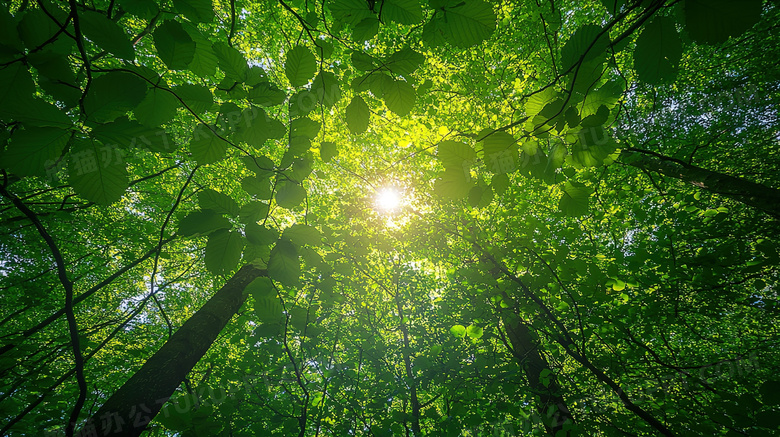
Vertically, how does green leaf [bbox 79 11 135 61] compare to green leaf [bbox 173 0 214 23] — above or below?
below

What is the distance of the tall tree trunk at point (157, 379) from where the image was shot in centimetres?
184

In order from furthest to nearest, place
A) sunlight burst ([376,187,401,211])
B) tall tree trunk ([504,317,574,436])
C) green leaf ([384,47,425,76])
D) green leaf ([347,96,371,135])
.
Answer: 1. sunlight burst ([376,187,401,211])
2. tall tree trunk ([504,317,574,436])
3. green leaf ([347,96,371,135])
4. green leaf ([384,47,425,76])

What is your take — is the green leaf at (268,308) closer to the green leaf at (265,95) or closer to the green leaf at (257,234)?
the green leaf at (257,234)

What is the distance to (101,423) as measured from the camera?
5.89 ft

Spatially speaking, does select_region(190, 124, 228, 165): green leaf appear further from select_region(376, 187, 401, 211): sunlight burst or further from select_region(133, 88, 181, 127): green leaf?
select_region(376, 187, 401, 211): sunlight burst

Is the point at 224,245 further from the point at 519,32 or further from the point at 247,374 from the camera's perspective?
the point at 519,32

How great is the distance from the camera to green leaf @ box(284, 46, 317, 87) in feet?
3.11

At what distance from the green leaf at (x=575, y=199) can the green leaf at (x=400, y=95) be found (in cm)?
74

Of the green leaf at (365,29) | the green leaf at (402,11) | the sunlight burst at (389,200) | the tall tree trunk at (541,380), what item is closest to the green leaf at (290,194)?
the green leaf at (365,29)

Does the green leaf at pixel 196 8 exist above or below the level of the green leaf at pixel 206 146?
above

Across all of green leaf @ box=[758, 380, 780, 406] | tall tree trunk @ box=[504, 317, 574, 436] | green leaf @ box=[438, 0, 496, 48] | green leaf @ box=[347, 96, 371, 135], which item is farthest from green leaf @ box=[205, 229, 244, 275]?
green leaf @ box=[758, 380, 780, 406]

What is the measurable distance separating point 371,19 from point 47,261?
12568 mm

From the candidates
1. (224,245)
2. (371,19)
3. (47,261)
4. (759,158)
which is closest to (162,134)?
(224,245)

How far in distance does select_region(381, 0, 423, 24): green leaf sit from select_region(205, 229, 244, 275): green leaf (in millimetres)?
904
